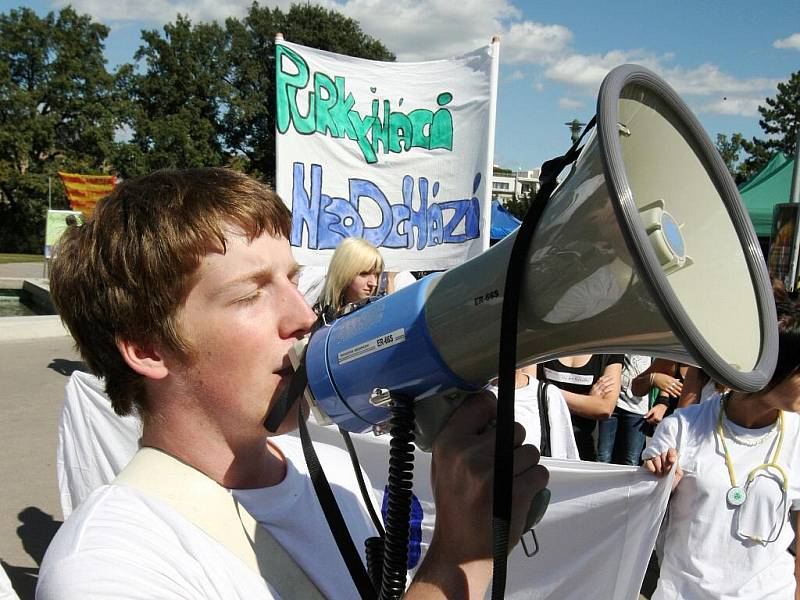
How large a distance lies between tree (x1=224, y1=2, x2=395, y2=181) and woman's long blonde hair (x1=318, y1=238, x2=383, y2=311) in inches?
1442

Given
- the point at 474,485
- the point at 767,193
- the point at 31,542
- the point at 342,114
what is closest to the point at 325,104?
the point at 342,114

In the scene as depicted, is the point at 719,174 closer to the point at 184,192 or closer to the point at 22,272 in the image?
the point at 184,192

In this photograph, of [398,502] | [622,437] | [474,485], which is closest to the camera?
[474,485]

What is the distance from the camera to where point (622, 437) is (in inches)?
176

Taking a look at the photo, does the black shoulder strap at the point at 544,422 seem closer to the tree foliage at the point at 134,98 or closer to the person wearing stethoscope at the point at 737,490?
the person wearing stethoscope at the point at 737,490

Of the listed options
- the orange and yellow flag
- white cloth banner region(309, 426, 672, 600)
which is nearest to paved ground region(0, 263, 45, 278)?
the orange and yellow flag

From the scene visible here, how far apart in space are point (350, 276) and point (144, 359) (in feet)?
8.01

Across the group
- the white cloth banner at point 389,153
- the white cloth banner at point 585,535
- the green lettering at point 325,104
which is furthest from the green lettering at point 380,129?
the white cloth banner at point 585,535

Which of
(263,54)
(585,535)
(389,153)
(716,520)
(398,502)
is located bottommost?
(585,535)

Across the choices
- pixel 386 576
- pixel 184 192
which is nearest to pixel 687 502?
pixel 386 576

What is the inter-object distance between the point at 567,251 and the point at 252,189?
27.9 inches

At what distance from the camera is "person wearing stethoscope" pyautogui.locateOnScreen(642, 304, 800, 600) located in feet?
7.20

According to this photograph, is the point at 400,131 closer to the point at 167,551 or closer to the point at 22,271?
the point at 167,551

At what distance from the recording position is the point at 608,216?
796 millimetres
